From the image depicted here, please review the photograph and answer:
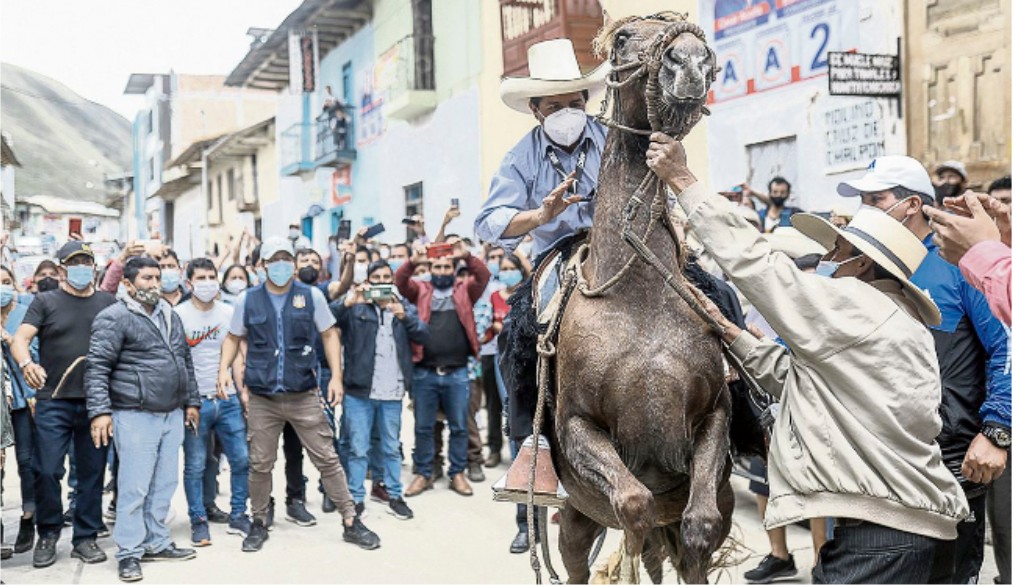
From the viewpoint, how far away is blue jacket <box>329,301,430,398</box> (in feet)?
26.8

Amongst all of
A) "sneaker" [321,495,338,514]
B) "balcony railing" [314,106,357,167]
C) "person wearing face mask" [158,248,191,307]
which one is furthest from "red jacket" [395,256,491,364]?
"balcony railing" [314,106,357,167]

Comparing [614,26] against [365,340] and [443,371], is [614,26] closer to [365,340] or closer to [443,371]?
[365,340]

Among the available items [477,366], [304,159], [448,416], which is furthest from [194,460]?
[304,159]

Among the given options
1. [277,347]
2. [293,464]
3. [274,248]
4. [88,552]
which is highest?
[274,248]

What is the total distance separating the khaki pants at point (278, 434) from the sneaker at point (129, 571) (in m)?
0.97

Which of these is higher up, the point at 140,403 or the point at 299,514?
the point at 140,403

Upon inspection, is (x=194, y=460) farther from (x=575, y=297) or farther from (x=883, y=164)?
(x=883, y=164)

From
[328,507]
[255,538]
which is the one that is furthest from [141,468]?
[328,507]

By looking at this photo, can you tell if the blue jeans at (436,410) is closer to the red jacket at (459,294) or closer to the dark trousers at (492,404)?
the red jacket at (459,294)

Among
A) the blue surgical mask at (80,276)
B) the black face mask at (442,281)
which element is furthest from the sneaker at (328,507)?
the blue surgical mask at (80,276)

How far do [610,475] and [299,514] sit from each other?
17.5 ft

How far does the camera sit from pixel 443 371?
29.0ft

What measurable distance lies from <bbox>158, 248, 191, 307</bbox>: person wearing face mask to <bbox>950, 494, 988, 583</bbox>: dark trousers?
19.3 ft

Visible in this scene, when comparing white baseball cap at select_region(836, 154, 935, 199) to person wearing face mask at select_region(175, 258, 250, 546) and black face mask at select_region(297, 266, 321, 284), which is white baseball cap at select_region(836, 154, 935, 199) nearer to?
person wearing face mask at select_region(175, 258, 250, 546)
